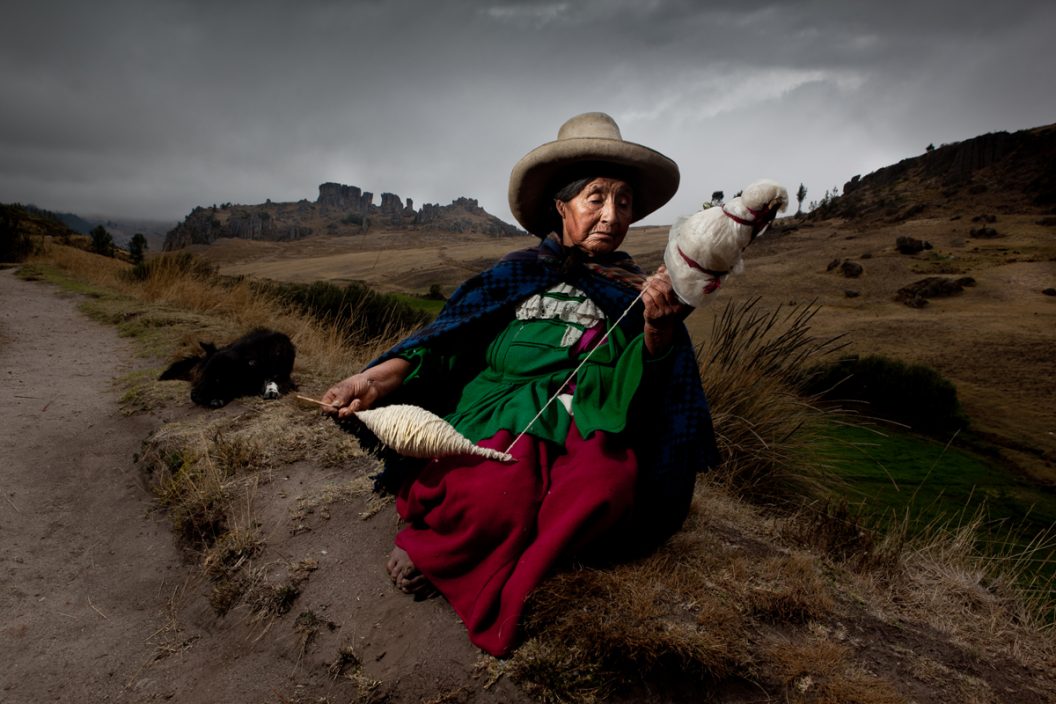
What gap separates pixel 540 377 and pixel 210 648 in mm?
1693

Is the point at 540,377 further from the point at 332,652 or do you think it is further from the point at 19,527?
the point at 19,527

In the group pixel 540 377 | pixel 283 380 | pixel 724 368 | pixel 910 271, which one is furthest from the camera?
pixel 910 271

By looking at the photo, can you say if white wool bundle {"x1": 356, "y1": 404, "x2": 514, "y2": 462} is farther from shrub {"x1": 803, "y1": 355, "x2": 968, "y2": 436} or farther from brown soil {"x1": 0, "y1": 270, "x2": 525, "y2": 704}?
shrub {"x1": 803, "y1": 355, "x2": 968, "y2": 436}

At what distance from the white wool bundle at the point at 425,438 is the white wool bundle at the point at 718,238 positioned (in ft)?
2.73

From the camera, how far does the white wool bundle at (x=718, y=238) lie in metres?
1.31

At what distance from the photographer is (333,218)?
163 metres

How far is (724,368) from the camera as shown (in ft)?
13.2

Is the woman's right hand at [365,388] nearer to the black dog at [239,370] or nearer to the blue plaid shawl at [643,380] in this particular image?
the blue plaid shawl at [643,380]

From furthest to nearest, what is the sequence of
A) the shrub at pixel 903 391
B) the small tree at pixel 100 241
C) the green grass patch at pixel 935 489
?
the small tree at pixel 100 241 → the shrub at pixel 903 391 → the green grass patch at pixel 935 489

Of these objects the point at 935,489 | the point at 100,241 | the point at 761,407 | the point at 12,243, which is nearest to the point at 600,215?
the point at 761,407

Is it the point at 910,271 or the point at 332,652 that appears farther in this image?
the point at 910,271

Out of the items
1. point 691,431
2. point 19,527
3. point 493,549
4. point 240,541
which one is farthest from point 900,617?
point 19,527

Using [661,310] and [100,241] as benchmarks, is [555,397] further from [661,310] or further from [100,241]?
[100,241]

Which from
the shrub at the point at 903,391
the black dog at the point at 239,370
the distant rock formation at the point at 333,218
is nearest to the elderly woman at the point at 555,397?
the black dog at the point at 239,370
